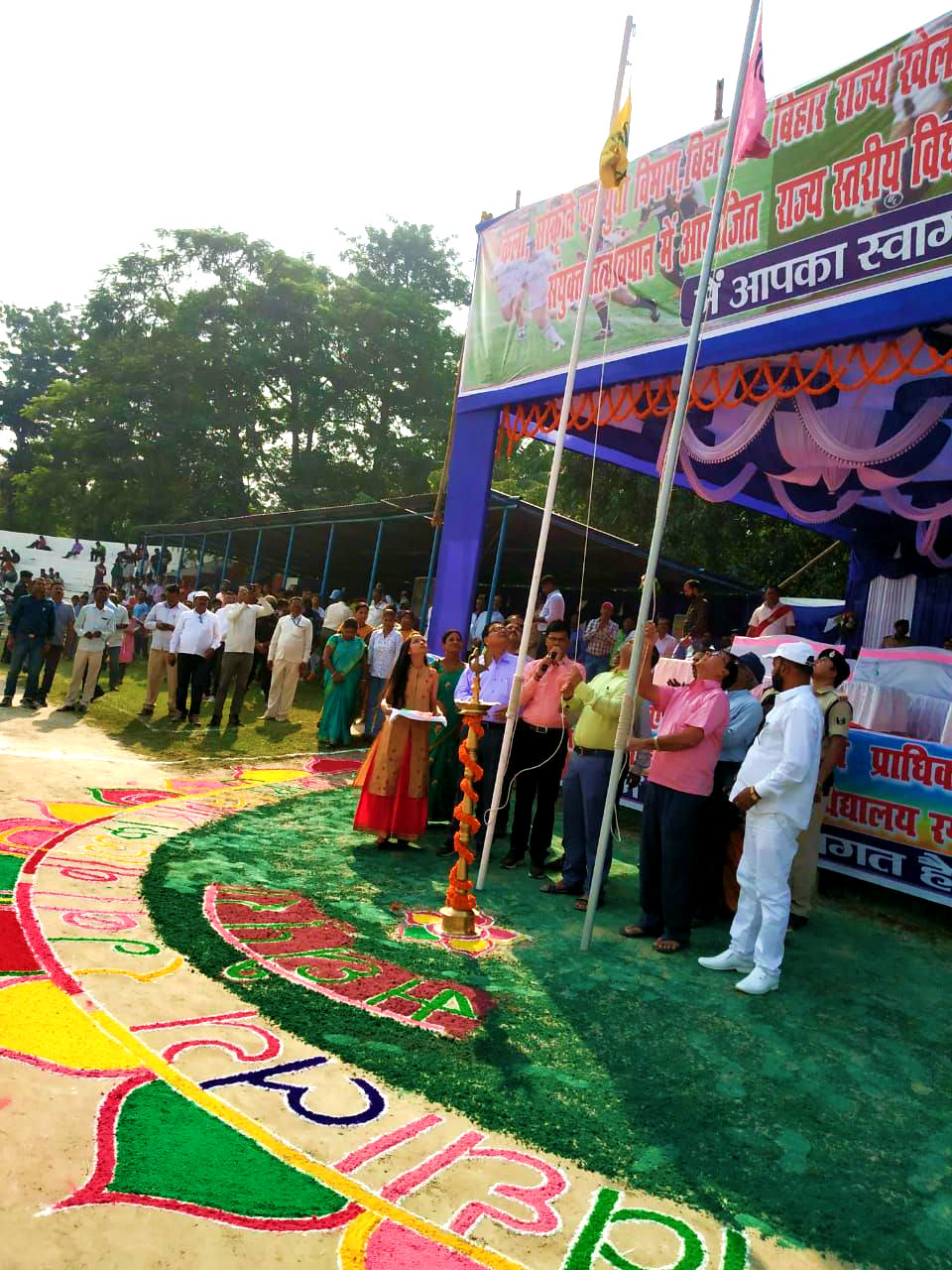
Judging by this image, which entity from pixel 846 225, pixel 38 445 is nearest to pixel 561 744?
pixel 846 225

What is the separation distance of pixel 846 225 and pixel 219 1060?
583cm

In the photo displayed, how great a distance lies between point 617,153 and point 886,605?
9056 mm

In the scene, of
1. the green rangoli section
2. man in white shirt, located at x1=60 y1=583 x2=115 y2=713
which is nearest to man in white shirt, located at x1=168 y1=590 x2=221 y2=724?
man in white shirt, located at x1=60 y1=583 x2=115 y2=713

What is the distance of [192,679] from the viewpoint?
1094cm

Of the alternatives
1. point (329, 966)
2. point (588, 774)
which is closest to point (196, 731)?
point (588, 774)

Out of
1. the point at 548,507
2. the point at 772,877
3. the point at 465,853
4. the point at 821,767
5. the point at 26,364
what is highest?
the point at 26,364

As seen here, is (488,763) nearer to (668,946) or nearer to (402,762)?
(402,762)

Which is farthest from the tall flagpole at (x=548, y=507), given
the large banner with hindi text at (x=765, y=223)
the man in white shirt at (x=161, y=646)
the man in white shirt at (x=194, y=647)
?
the man in white shirt at (x=161, y=646)

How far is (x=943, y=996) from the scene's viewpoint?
4742 mm

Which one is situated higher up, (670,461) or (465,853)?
(670,461)

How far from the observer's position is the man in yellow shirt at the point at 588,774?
5.44 metres

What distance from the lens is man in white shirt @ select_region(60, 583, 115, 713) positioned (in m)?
10.8

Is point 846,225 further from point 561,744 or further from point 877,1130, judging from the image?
point 877,1130

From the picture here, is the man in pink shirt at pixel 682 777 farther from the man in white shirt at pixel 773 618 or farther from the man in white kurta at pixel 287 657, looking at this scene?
the man in white kurta at pixel 287 657
